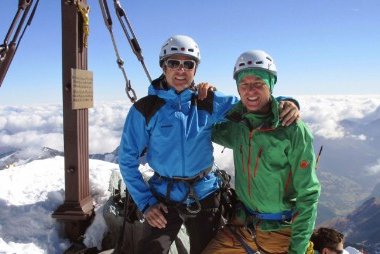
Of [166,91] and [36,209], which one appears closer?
[166,91]

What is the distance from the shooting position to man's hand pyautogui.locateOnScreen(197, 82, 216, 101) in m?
4.62

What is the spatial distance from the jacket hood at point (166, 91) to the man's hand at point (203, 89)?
9 cm

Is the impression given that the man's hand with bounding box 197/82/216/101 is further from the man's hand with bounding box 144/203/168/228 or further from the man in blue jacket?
the man's hand with bounding box 144/203/168/228

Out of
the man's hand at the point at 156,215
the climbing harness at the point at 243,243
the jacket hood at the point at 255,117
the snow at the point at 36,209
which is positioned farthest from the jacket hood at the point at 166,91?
the snow at the point at 36,209

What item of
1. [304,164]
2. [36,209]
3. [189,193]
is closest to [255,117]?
[304,164]

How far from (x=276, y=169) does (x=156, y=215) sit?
5.29 feet

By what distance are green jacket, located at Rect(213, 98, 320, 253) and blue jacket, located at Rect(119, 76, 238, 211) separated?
1.42ft

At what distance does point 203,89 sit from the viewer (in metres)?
4.68

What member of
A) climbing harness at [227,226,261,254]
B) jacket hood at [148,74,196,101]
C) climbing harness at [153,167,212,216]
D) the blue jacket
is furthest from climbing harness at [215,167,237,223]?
jacket hood at [148,74,196,101]

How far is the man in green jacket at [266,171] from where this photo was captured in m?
4.05

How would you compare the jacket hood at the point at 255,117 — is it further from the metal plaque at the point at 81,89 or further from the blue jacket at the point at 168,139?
the metal plaque at the point at 81,89

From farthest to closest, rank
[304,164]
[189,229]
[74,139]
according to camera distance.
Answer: [74,139], [189,229], [304,164]

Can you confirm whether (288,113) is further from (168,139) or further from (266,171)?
(168,139)

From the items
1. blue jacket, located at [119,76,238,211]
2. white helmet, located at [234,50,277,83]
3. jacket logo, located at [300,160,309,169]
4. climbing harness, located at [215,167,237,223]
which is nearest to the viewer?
jacket logo, located at [300,160,309,169]
